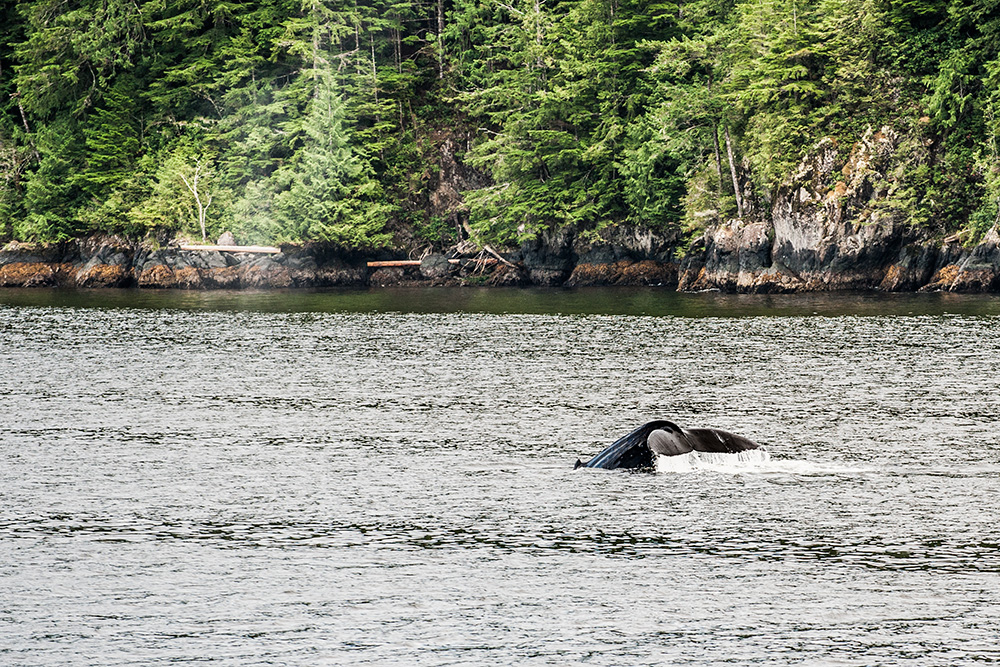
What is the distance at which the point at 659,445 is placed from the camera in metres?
20.6

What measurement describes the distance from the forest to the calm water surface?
34008mm

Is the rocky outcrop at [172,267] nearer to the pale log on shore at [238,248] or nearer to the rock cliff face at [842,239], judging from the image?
the pale log on shore at [238,248]

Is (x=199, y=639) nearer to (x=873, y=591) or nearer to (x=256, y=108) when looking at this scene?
(x=873, y=591)

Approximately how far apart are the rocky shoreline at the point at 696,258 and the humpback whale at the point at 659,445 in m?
44.6

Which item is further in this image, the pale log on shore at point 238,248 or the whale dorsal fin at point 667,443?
the pale log on shore at point 238,248

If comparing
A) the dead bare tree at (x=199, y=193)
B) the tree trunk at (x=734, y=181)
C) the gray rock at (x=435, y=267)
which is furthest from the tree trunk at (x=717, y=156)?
the dead bare tree at (x=199, y=193)

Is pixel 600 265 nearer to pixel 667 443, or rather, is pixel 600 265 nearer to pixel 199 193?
pixel 199 193

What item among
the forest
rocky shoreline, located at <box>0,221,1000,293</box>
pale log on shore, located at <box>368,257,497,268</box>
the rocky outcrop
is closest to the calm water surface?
rocky shoreline, located at <box>0,221,1000,293</box>

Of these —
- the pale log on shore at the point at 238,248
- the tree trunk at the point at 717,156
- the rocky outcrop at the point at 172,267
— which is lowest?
the rocky outcrop at the point at 172,267

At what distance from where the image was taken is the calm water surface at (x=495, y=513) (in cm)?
1209

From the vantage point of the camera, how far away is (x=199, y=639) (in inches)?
470

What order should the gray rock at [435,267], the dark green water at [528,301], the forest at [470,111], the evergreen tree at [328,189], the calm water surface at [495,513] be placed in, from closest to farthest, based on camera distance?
the calm water surface at [495,513] < the dark green water at [528,301] < the forest at [470,111] < the evergreen tree at [328,189] < the gray rock at [435,267]

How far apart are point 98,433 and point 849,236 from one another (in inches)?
1970

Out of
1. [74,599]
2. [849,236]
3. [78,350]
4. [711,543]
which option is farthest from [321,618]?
[849,236]
